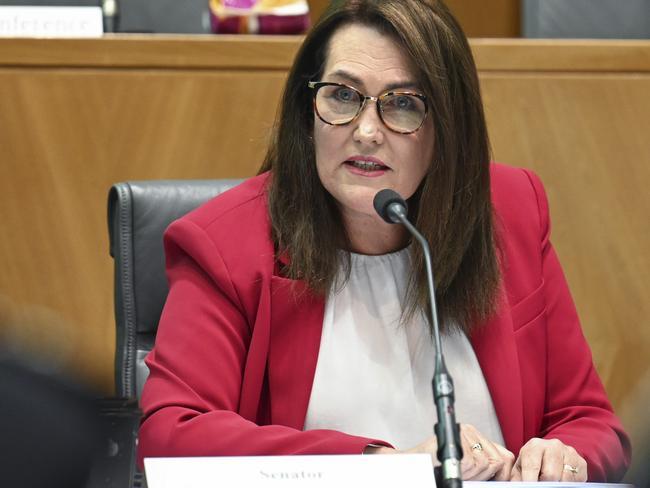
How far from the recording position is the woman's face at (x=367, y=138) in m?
1.72

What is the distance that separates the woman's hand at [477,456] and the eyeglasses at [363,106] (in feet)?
1.63

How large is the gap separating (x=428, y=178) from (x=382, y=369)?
320 millimetres

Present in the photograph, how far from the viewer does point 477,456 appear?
4.85ft

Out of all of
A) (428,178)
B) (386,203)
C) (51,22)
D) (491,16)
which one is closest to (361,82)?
(428,178)

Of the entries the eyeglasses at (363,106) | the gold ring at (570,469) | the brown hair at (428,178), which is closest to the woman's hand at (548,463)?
the gold ring at (570,469)

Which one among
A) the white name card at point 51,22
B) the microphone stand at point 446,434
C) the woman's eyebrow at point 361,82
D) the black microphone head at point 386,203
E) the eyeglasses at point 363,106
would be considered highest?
the white name card at point 51,22

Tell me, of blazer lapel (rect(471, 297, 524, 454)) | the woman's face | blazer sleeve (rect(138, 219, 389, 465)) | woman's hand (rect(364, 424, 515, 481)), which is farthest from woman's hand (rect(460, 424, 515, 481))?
the woman's face

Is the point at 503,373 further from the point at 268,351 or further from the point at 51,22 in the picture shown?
the point at 51,22

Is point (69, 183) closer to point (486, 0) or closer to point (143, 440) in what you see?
point (143, 440)

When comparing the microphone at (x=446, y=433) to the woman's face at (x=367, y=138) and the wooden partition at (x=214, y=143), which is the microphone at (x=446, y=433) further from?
A: the wooden partition at (x=214, y=143)

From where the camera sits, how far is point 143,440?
1.57 m

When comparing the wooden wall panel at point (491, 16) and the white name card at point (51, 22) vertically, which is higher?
the white name card at point (51, 22)

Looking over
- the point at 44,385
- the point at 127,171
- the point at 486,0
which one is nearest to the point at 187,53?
the point at 127,171

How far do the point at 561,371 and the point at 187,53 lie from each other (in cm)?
106
